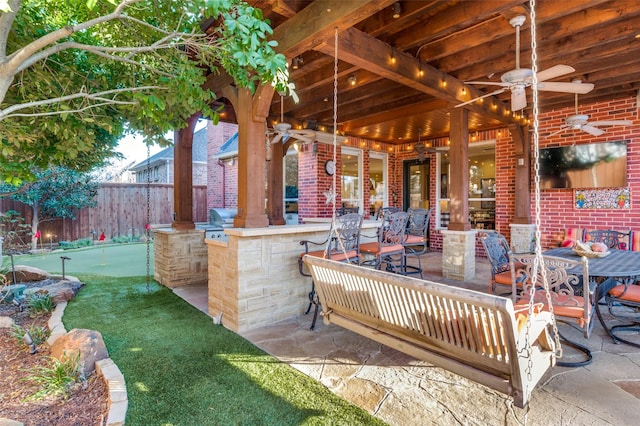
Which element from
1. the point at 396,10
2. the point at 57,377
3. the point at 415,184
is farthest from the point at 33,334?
the point at 415,184

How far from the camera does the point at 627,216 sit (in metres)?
5.43

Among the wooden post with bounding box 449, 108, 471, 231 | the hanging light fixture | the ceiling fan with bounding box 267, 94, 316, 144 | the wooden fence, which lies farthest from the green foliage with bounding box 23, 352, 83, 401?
the wooden fence

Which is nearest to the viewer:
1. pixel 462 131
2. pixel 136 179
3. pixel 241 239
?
pixel 241 239

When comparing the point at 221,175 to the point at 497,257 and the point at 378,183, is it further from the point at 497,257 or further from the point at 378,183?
the point at 497,257

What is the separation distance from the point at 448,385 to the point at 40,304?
14.1ft

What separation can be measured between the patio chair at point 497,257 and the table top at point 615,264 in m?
0.69

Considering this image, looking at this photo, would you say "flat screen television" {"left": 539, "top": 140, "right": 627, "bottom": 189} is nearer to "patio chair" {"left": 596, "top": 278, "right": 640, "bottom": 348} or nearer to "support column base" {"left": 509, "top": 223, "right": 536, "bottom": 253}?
"support column base" {"left": 509, "top": 223, "right": 536, "bottom": 253}

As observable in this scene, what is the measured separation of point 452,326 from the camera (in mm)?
1816

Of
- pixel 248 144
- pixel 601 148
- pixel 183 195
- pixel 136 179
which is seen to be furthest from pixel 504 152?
pixel 136 179

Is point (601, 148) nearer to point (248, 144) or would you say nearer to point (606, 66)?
point (606, 66)

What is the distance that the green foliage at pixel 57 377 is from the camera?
7.04ft

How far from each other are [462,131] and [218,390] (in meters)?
4.62

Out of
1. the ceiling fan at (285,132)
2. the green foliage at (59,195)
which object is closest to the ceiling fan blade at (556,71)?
the ceiling fan at (285,132)

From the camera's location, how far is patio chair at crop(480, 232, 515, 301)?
3.35 m
